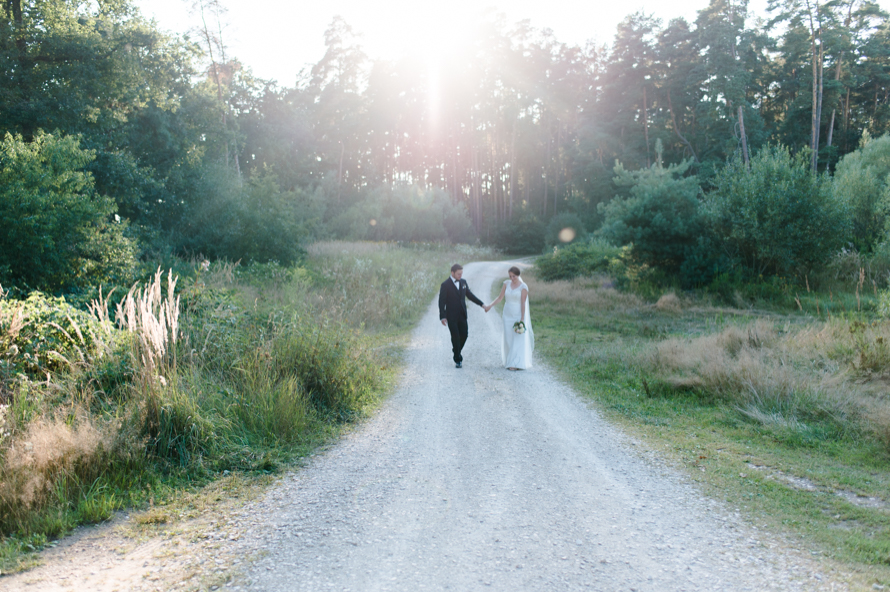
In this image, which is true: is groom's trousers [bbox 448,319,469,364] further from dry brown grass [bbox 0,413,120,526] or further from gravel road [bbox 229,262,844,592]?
dry brown grass [bbox 0,413,120,526]

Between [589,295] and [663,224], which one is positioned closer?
[589,295]

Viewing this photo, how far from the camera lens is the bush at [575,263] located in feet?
88.7

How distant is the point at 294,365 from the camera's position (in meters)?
7.23

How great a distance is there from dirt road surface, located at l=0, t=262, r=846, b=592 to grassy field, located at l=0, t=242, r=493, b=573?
532 millimetres

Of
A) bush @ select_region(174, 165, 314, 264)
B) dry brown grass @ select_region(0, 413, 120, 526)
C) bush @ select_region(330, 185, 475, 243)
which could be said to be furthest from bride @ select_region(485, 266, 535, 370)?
bush @ select_region(330, 185, 475, 243)

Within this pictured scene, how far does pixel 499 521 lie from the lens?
4000 mm

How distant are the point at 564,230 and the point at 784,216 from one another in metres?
32.5

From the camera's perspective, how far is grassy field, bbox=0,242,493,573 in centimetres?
425

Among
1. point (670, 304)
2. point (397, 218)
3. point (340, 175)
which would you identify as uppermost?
point (340, 175)

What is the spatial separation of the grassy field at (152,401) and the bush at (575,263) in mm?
19707

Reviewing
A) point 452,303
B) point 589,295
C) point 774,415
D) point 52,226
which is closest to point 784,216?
point 589,295

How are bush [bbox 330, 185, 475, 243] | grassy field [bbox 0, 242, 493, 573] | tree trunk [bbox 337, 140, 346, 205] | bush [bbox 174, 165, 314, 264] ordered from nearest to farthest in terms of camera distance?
grassy field [bbox 0, 242, 493, 573] < bush [bbox 174, 165, 314, 264] < bush [bbox 330, 185, 475, 243] < tree trunk [bbox 337, 140, 346, 205]

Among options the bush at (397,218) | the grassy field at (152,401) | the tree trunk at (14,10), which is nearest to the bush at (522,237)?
the bush at (397,218)

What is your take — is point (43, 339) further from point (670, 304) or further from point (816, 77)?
point (816, 77)
